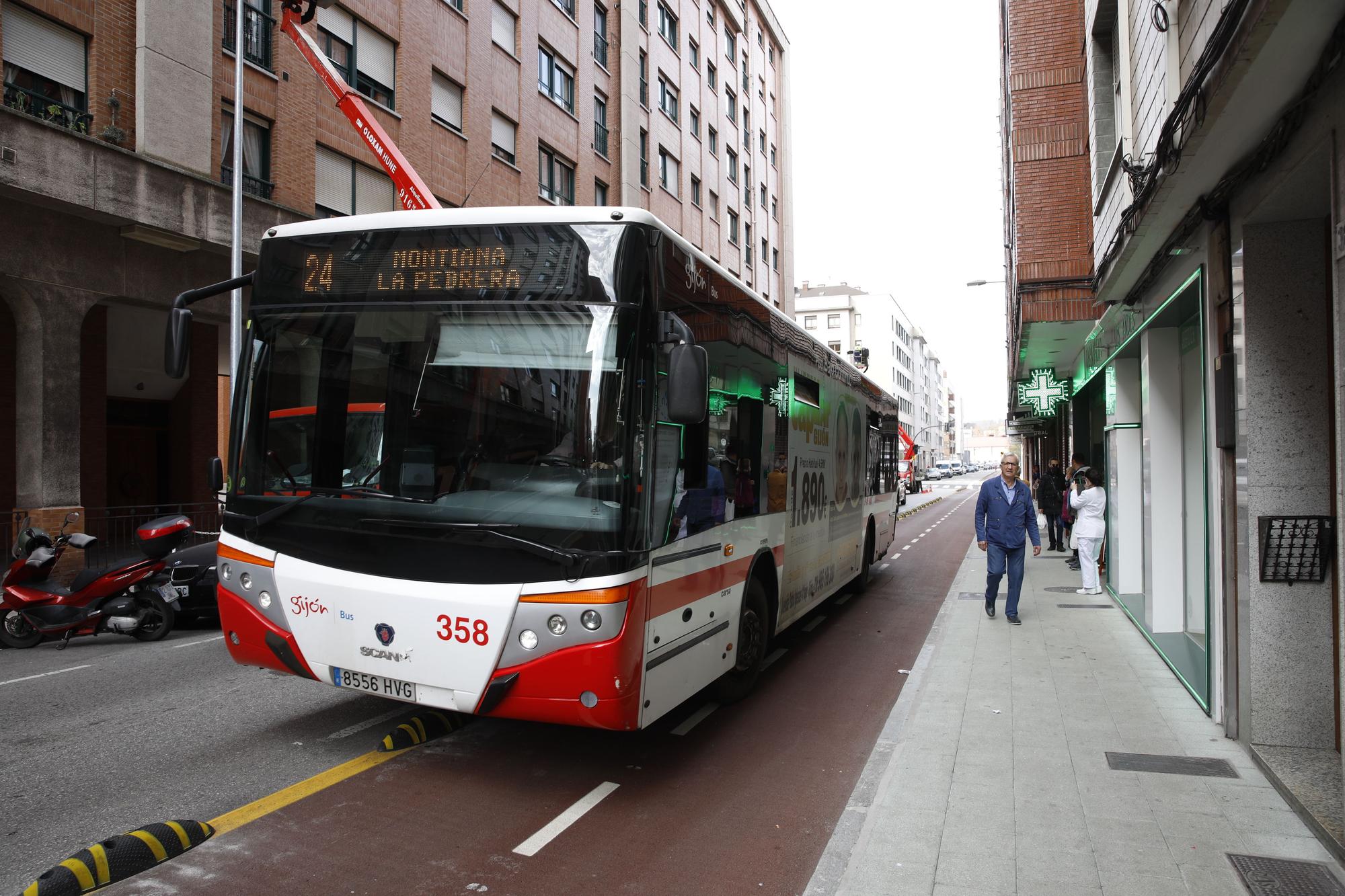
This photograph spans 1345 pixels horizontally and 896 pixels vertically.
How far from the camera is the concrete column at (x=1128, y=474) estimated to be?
1052 centimetres

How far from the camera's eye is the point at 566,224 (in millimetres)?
4641

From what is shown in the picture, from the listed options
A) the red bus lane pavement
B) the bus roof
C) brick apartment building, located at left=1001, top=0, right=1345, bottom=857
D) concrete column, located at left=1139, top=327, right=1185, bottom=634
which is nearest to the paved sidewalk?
brick apartment building, located at left=1001, top=0, right=1345, bottom=857

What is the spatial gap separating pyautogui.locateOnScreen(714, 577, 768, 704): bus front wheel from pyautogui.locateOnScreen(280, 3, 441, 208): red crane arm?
4.91m

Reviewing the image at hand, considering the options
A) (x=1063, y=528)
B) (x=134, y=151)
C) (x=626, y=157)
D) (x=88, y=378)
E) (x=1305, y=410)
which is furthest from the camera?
(x=626, y=157)

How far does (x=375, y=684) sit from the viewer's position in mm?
4711

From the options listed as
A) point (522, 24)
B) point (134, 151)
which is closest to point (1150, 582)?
point (134, 151)

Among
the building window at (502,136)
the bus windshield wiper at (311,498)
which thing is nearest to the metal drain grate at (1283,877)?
the bus windshield wiper at (311,498)

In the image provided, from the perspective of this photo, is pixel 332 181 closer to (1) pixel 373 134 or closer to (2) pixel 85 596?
(1) pixel 373 134

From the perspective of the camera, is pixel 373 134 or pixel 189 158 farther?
pixel 189 158

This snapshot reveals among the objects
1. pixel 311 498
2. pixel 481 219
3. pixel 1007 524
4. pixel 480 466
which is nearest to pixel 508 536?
pixel 480 466

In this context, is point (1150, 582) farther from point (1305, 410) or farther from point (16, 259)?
point (16, 259)

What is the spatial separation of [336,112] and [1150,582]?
17005mm

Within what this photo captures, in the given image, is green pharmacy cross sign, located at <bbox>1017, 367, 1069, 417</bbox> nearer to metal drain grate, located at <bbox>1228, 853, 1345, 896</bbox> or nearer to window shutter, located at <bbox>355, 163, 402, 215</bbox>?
window shutter, located at <bbox>355, 163, 402, 215</bbox>

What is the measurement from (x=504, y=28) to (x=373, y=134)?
14.7 m
